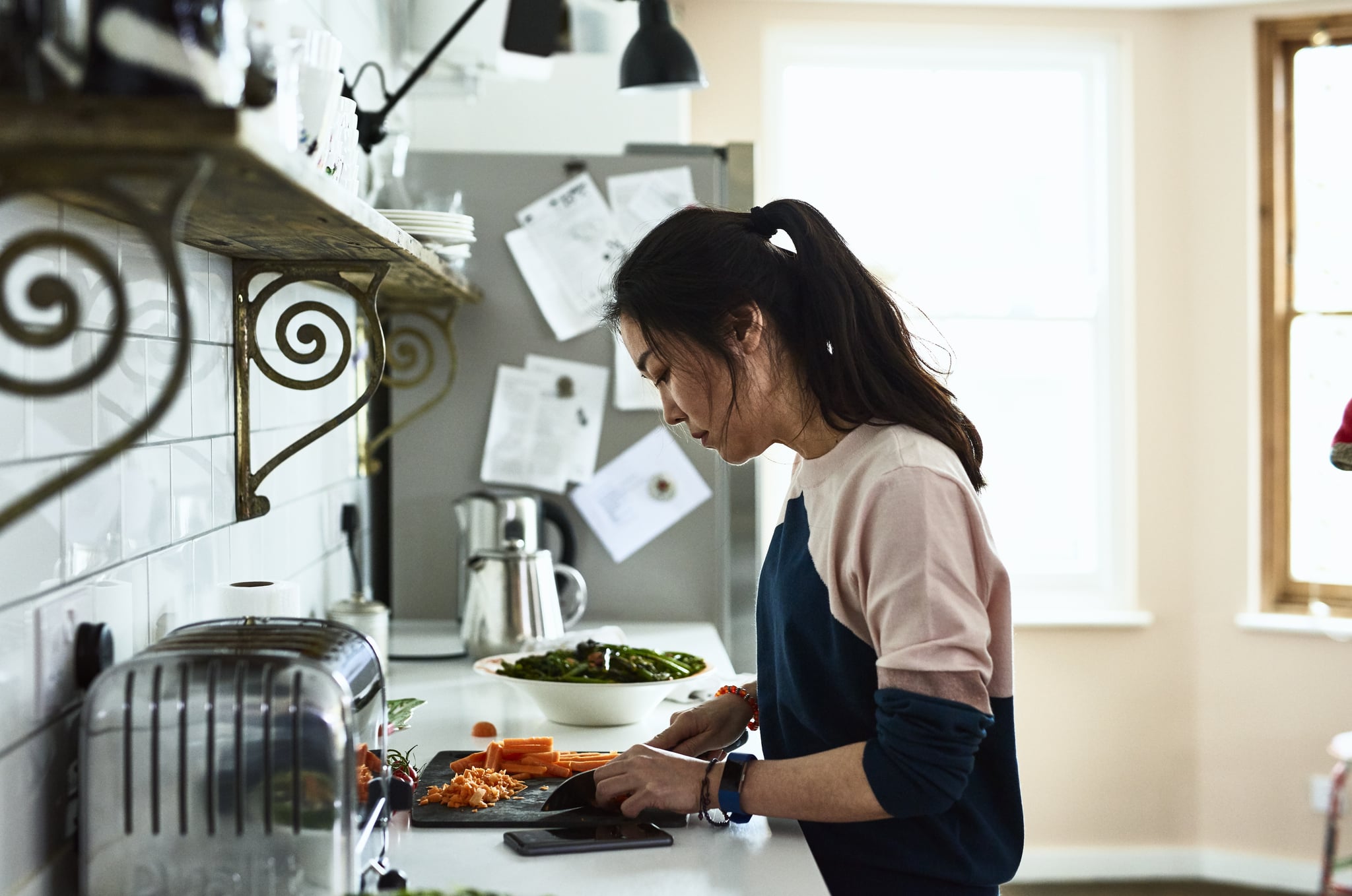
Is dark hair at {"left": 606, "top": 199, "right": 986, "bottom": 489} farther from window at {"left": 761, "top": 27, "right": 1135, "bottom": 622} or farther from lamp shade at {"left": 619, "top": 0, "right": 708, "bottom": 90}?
window at {"left": 761, "top": 27, "right": 1135, "bottom": 622}

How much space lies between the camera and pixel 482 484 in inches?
102

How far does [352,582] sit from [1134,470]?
2465 millimetres

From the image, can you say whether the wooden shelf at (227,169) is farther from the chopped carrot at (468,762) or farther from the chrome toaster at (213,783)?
the chopped carrot at (468,762)

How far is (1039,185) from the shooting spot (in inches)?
150

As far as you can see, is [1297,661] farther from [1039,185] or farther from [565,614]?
[565,614]

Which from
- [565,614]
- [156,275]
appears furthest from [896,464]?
[565,614]

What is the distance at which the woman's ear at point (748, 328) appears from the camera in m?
1.29

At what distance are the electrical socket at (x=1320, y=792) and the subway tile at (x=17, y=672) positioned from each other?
11.7ft

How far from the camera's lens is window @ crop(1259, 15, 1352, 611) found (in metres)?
3.58

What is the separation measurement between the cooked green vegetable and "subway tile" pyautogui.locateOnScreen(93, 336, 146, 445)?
2.44ft

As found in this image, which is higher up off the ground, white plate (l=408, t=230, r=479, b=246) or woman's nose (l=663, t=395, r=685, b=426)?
white plate (l=408, t=230, r=479, b=246)

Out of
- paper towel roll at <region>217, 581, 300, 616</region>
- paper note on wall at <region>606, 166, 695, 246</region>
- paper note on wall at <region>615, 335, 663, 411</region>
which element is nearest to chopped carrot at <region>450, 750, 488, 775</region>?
paper towel roll at <region>217, 581, 300, 616</region>

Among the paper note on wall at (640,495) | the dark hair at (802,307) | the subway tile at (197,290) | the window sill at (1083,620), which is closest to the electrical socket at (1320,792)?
the window sill at (1083,620)

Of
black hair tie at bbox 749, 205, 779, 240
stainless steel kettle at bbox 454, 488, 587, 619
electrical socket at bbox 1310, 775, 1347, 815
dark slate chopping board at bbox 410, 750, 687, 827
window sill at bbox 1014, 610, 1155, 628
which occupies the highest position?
black hair tie at bbox 749, 205, 779, 240
